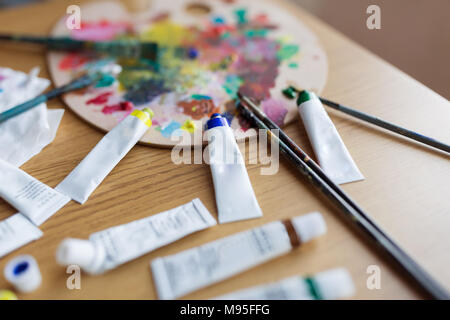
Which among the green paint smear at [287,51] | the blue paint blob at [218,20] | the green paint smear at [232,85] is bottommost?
the green paint smear at [232,85]

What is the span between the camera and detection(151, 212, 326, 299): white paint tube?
38 cm

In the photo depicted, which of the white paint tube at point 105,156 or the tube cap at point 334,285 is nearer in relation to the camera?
the tube cap at point 334,285

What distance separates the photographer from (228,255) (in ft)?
1.30

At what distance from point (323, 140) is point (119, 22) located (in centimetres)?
55

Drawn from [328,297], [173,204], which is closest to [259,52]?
[173,204]

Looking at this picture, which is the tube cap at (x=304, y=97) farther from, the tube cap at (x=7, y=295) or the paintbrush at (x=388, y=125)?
the tube cap at (x=7, y=295)

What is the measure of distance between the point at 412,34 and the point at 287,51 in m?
0.48

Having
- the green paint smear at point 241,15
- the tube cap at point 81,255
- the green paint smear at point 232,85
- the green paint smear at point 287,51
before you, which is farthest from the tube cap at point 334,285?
the green paint smear at point 241,15

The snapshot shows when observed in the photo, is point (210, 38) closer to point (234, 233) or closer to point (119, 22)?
point (119, 22)

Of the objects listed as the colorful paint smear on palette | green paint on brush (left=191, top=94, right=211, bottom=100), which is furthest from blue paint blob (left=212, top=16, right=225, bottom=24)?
green paint on brush (left=191, top=94, right=211, bottom=100)

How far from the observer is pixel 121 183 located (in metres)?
0.49

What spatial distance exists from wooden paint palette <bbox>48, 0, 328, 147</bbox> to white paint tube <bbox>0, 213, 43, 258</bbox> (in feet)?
0.60

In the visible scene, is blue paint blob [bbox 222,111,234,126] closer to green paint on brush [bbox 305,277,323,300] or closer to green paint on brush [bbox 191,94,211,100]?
green paint on brush [bbox 191,94,211,100]

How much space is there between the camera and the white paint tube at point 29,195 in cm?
45
